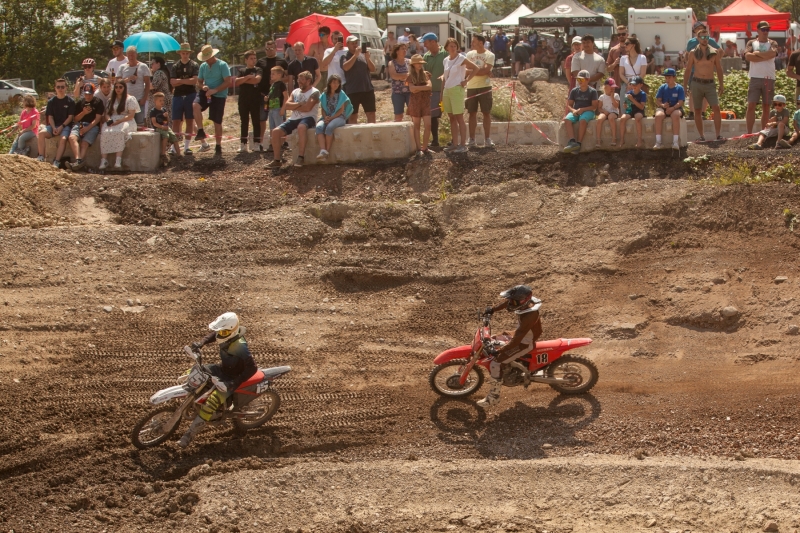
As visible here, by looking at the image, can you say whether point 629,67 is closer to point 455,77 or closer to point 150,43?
point 455,77

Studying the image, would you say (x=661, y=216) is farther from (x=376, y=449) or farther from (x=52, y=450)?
(x=52, y=450)

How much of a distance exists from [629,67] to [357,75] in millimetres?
5292

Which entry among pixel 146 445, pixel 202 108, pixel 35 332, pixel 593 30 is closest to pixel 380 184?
pixel 202 108

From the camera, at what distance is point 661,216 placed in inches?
525

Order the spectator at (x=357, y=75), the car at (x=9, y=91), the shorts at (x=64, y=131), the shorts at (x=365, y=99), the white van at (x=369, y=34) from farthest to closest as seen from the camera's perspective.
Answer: the white van at (x=369, y=34) → the car at (x=9, y=91) → the shorts at (x=365, y=99) → the shorts at (x=64, y=131) → the spectator at (x=357, y=75)

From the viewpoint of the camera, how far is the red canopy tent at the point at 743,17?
106ft

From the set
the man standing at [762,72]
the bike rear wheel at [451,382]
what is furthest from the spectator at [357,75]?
the bike rear wheel at [451,382]

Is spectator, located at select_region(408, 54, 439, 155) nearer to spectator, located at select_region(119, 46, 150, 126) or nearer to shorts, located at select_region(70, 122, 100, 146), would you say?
spectator, located at select_region(119, 46, 150, 126)

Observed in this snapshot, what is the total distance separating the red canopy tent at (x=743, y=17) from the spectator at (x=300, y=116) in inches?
847

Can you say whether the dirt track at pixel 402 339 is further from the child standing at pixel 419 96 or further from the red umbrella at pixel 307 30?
the red umbrella at pixel 307 30

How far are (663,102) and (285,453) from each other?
9.85m

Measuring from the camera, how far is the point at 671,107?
15.4m

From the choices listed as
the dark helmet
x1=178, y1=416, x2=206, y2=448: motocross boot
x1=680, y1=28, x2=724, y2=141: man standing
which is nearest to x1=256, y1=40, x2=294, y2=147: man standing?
x1=680, y1=28, x2=724, y2=141: man standing

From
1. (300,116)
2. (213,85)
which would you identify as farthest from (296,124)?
(213,85)
